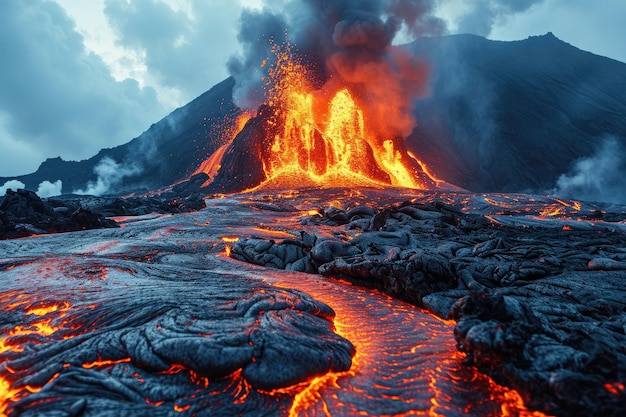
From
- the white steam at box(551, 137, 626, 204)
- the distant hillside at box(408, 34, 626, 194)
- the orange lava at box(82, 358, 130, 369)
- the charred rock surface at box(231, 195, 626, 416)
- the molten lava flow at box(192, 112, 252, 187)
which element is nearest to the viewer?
the charred rock surface at box(231, 195, 626, 416)

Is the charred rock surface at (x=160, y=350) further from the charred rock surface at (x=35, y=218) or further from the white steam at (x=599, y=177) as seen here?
the white steam at (x=599, y=177)

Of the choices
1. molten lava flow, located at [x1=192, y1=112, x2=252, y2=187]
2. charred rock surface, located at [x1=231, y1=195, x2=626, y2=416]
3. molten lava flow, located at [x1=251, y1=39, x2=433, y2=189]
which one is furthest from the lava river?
molten lava flow, located at [x1=192, y1=112, x2=252, y2=187]

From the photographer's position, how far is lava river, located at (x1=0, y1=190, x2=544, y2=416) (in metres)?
3.11

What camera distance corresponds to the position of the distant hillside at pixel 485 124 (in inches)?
2805

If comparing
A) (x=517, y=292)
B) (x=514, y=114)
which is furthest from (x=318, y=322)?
(x=514, y=114)

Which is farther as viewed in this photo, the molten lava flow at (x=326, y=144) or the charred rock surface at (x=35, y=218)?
the molten lava flow at (x=326, y=144)

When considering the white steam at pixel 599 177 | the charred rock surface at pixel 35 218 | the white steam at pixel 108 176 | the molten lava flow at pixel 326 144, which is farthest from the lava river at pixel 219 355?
the white steam at pixel 108 176

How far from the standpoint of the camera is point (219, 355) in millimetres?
3566

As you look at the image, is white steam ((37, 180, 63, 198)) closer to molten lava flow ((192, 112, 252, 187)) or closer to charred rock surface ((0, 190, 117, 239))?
molten lava flow ((192, 112, 252, 187))

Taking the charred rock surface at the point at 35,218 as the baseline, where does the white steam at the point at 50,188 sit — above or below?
above

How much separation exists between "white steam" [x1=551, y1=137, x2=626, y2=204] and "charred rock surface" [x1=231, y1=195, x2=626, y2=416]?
209ft

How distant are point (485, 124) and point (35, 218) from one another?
8221 cm

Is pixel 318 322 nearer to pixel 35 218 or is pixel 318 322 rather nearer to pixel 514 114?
pixel 35 218

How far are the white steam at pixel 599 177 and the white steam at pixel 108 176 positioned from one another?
92097 millimetres
